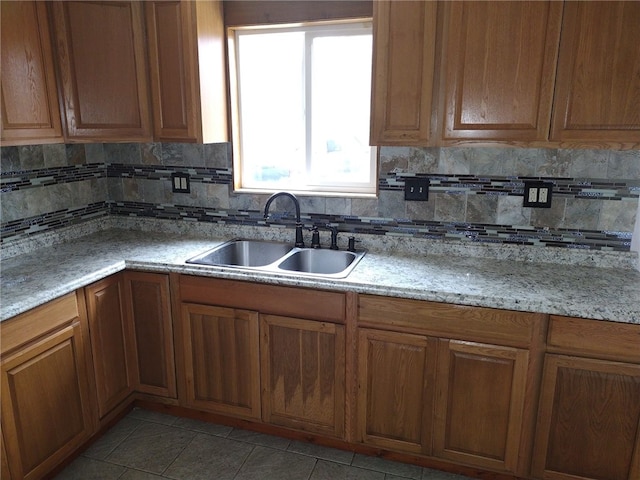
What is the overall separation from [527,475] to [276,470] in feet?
3.51

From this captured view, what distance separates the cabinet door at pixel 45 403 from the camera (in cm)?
180

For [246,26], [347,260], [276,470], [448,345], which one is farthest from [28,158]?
[448,345]

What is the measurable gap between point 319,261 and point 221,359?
692 millimetres

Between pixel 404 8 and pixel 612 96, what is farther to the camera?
pixel 404 8

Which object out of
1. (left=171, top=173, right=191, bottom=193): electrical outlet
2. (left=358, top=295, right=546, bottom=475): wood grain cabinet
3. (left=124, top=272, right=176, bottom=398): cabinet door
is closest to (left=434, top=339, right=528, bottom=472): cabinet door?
(left=358, top=295, right=546, bottom=475): wood grain cabinet

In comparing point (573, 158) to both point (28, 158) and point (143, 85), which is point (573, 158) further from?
point (28, 158)

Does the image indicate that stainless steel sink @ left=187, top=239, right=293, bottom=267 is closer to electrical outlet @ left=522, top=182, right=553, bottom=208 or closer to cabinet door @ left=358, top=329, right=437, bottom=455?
cabinet door @ left=358, top=329, right=437, bottom=455

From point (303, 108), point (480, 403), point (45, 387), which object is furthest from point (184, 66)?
point (480, 403)

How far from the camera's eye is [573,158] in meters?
2.12

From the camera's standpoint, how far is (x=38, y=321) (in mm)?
1874

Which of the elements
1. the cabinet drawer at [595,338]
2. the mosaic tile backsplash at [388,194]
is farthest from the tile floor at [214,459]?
the mosaic tile backsplash at [388,194]

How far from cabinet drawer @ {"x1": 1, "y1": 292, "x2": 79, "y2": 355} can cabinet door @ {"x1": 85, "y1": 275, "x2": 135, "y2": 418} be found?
113 mm

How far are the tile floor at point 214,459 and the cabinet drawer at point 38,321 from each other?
27.9 inches

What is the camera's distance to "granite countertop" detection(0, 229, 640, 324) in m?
1.79
